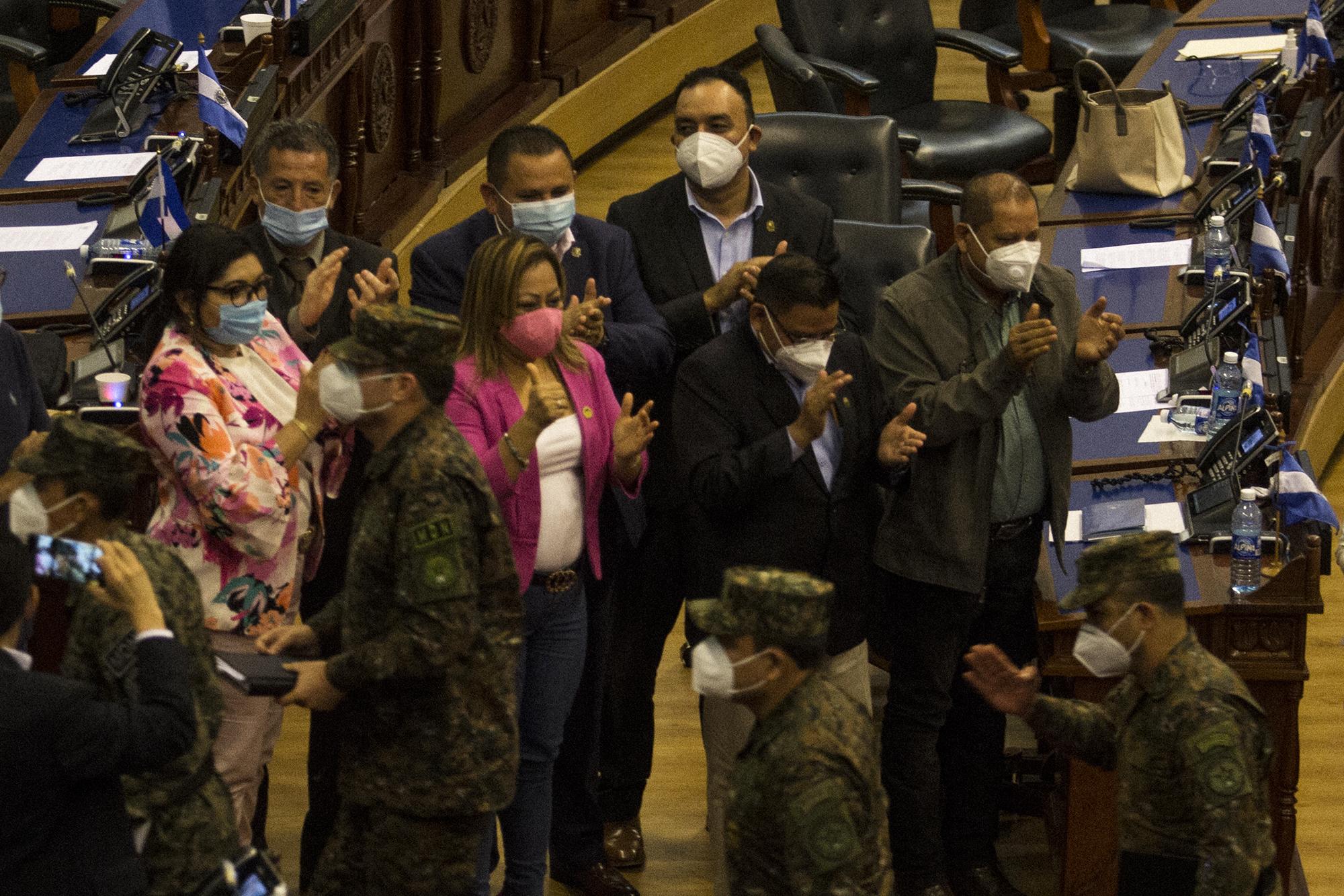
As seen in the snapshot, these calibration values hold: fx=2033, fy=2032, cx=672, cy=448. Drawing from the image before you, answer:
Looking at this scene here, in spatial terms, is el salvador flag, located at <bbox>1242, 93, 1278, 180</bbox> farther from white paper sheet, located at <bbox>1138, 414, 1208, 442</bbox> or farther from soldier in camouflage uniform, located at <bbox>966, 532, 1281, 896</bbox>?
soldier in camouflage uniform, located at <bbox>966, 532, 1281, 896</bbox>

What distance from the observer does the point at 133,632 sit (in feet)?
8.95

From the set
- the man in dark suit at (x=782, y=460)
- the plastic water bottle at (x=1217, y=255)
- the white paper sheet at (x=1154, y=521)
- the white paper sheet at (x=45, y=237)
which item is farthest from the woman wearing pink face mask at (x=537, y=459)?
the plastic water bottle at (x=1217, y=255)

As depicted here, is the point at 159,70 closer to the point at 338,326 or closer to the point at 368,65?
the point at 368,65

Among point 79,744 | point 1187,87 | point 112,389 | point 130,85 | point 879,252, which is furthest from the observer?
point 1187,87

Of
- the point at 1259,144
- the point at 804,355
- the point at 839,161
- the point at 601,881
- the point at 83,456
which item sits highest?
the point at 1259,144

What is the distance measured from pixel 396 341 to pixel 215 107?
2150 mm

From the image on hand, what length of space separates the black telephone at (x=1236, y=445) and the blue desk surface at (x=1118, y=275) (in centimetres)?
74

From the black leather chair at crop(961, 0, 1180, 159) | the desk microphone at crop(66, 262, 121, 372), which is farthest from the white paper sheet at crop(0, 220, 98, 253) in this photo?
the black leather chair at crop(961, 0, 1180, 159)

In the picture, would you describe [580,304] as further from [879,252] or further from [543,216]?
[879,252]

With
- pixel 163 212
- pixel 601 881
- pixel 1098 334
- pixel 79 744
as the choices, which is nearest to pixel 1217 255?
pixel 1098 334

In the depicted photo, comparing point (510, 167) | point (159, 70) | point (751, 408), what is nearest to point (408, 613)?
point (751, 408)

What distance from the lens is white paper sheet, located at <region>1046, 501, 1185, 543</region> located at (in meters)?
4.31

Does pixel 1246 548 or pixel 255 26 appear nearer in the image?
pixel 1246 548

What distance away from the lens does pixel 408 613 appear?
3.03m
